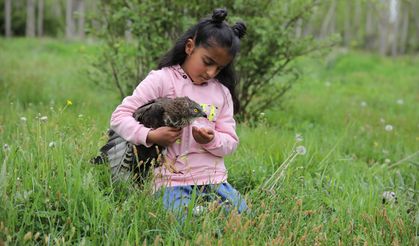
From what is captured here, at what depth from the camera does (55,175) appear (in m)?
2.67

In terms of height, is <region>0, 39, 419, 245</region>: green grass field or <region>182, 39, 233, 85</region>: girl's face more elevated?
<region>182, 39, 233, 85</region>: girl's face

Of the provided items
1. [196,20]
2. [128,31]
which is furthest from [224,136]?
[128,31]

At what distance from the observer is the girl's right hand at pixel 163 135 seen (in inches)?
104

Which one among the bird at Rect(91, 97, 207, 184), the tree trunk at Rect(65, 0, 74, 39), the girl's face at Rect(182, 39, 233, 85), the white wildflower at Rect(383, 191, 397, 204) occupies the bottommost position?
the tree trunk at Rect(65, 0, 74, 39)

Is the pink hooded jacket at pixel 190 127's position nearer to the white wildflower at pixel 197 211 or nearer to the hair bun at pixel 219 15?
the white wildflower at pixel 197 211

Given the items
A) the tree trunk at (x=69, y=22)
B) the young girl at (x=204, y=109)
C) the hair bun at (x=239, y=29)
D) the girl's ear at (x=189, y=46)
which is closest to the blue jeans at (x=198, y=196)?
the young girl at (x=204, y=109)

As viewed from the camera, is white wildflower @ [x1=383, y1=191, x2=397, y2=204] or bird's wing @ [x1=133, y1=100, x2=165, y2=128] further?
white wildflower @ [x1=383, y1=191, x2=397, y2=204]

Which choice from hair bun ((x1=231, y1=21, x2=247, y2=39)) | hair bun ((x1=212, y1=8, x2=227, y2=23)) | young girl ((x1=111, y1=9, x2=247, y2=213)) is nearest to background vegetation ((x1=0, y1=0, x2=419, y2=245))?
young girl ((x1=111, y1=9, x2=247, y2=213))

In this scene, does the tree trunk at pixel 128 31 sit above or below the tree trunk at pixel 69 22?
above

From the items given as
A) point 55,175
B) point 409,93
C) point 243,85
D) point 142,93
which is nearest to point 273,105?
point 243,85

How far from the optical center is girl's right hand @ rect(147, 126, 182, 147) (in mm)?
2639

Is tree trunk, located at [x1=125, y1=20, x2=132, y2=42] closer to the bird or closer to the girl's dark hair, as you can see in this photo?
the girl's dark hair

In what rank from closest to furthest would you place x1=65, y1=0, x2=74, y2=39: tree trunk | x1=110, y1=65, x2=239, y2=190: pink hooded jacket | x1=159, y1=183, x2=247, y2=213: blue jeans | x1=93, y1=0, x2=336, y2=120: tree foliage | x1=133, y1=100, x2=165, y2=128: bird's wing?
x1=159, y1=183, x2=247, y2=213: blue jeans → x1=133, y1=100, x2=165, y2=128: bird's wing → x1=110, y1=65, x2=239, y2=190: pink hooded jacket → x1=93, y1=0, x2=336, y2=120: tree foliage → x1=65, y1=0, x2=74, y2=39: tree trunk

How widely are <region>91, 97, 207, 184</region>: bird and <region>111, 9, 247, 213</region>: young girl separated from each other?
63 millimetres
